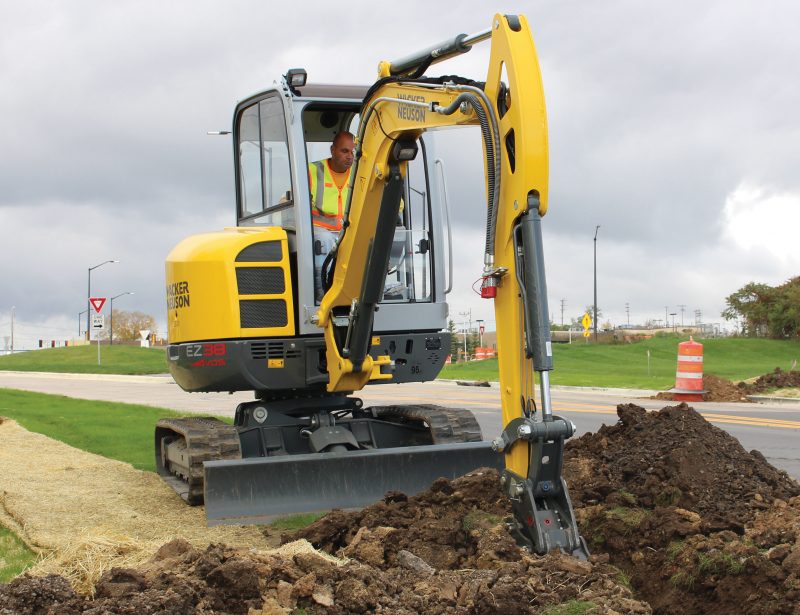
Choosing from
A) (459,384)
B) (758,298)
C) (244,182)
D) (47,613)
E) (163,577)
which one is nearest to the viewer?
(47,613)

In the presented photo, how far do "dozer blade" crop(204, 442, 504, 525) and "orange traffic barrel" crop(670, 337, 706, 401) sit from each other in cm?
1480

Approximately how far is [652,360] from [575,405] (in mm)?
30330

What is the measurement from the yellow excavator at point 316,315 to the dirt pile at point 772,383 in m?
16.1

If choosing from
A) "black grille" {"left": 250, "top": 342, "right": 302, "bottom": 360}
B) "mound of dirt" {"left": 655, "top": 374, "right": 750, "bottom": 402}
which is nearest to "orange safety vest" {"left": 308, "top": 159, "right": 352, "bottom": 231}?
"black grille" {"left": 250, "top": 342, "right": 302, "bottom": 360}

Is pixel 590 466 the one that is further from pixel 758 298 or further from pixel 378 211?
pixel 758 298

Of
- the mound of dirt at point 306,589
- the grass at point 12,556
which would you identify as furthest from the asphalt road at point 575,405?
the grass at point 12,556

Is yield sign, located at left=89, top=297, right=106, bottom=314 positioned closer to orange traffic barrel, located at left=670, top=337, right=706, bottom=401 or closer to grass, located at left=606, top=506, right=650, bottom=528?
orange traffic barrel, located at left=670, top=337, right=706, bottom=401

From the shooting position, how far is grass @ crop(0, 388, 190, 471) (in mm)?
13312

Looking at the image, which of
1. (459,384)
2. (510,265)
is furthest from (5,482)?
(459,384)

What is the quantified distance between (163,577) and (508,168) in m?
2.99

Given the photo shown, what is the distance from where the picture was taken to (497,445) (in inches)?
230

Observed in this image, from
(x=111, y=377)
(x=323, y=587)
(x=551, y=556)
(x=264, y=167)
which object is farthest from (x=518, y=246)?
(x=111, y=377)

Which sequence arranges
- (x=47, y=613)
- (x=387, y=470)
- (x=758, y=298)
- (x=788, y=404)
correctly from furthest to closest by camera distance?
(x=758, y=298) < (x=788, y=404) < (x=387, y=470) < (x=47, y=613)

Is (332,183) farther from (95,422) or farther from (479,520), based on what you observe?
(95,422)
